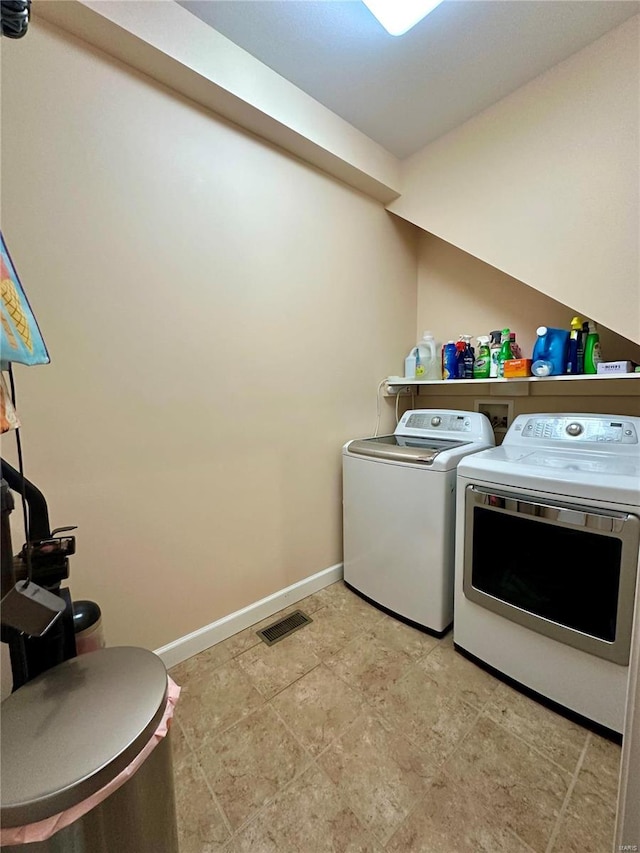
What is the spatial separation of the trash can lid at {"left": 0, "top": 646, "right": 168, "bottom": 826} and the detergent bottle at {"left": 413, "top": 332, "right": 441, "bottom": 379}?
1.93 meters

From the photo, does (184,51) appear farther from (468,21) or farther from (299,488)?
(299,488)

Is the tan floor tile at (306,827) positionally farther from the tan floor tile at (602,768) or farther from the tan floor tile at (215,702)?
the tan floor tile at (602,768)

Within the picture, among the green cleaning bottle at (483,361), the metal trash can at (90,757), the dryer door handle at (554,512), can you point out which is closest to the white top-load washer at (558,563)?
the dryer door handle at (554,512)

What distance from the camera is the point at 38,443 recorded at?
1173mm

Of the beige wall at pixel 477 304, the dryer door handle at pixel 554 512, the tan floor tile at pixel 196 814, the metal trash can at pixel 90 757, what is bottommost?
the tan floor tile at pixel 196 814

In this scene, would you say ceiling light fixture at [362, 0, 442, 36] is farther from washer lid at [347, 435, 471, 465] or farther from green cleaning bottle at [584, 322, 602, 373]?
washer lid at [347, 435, 471, 465]

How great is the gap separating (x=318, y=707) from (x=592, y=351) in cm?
185

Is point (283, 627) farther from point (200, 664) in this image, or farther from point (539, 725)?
point (539, 725)

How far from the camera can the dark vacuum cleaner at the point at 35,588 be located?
0.66 metres

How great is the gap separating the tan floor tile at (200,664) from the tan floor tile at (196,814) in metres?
0.34

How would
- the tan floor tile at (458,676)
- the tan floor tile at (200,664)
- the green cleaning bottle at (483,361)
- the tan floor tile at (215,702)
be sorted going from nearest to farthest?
1. the tan floor tile at (215,702)
2. the tan floor tile at (458,676)
3. the tan floor tile at (200,664)
4. the green cleaning bottle at (483,361)

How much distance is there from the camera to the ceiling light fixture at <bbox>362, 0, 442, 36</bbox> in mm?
1202

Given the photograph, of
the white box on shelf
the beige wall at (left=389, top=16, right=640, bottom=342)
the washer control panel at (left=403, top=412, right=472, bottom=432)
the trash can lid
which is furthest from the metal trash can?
the beige wall at (left=389, top=16, right=640, bottom=342)

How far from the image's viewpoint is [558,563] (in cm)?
123
